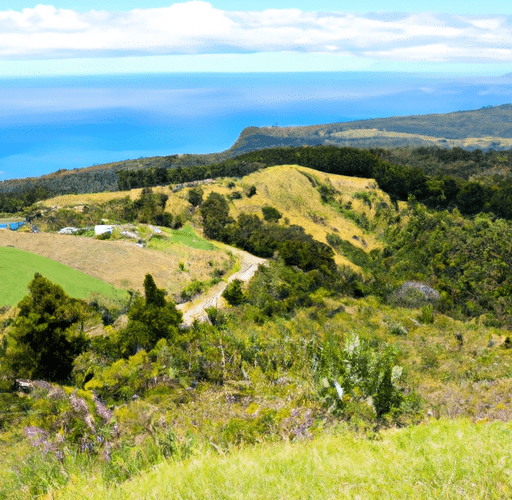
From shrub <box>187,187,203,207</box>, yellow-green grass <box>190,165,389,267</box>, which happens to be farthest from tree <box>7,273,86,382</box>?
yellow-green grass <box>190,165,389,267</box>

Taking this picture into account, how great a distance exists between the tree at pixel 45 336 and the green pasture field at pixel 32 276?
17.0ft

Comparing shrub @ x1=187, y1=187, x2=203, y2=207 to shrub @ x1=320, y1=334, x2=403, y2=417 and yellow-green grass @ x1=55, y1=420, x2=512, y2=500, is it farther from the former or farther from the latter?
yellow-green grass @ x1=55, y1=420, x2=512, y2=500

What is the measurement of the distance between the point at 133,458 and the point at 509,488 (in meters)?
4.40

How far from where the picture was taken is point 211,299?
72.3 feet

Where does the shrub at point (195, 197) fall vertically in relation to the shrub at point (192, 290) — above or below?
above

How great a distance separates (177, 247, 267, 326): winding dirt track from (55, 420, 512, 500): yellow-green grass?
40.5 feet

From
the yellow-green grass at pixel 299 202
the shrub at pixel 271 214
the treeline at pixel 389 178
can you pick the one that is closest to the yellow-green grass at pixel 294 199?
the yellow-green grass at pixel 299 202

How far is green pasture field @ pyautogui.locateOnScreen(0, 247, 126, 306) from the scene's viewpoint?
1758cm

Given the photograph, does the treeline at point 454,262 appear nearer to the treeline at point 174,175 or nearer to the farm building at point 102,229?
the farm building at point 102,229

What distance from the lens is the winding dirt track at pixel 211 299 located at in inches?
762

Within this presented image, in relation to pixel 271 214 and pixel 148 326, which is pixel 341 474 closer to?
pixel 148 326

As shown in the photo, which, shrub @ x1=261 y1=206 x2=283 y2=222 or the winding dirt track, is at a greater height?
shrub @ x1=261 y1=206 x2=283 y2=222

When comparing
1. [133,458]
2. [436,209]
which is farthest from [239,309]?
[436,209]

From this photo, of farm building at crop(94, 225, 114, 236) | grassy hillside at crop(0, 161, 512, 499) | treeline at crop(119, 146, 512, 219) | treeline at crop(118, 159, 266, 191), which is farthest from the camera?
treeline at crop(118, 159, 266, 191)
